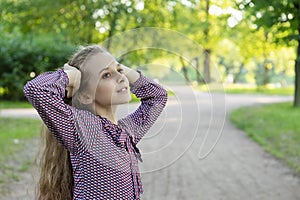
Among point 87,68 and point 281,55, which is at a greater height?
point 87,68

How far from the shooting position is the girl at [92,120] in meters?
2.17

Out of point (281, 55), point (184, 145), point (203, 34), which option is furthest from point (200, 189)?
point (281, 55)

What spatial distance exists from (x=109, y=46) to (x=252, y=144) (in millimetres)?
7747

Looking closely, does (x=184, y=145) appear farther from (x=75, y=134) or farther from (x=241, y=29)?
(x=241, y=29)

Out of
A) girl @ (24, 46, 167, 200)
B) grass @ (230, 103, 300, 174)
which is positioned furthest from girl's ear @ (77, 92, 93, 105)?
grass @ (230, 103, 300, 174)

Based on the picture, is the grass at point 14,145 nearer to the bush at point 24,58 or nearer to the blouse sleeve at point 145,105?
the blouse sleeve at point 145,105

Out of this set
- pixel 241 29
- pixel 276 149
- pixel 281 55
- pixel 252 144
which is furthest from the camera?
pixel 281 55

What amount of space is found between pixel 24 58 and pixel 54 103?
61.6 ft

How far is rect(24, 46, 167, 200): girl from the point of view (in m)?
2.17

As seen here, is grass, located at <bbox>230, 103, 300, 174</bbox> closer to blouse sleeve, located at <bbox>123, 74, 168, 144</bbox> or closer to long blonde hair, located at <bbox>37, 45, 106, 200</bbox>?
blouse sleeve, located at <bbox>123, 74, 168, 144</bbox>

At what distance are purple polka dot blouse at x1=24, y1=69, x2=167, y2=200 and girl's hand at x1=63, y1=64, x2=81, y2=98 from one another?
0.03m

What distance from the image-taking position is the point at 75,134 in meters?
2.21

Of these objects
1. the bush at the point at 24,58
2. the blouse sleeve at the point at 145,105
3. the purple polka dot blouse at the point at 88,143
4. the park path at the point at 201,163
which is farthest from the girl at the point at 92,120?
the bush at the point at 24,58

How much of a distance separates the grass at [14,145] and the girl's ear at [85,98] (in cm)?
378
